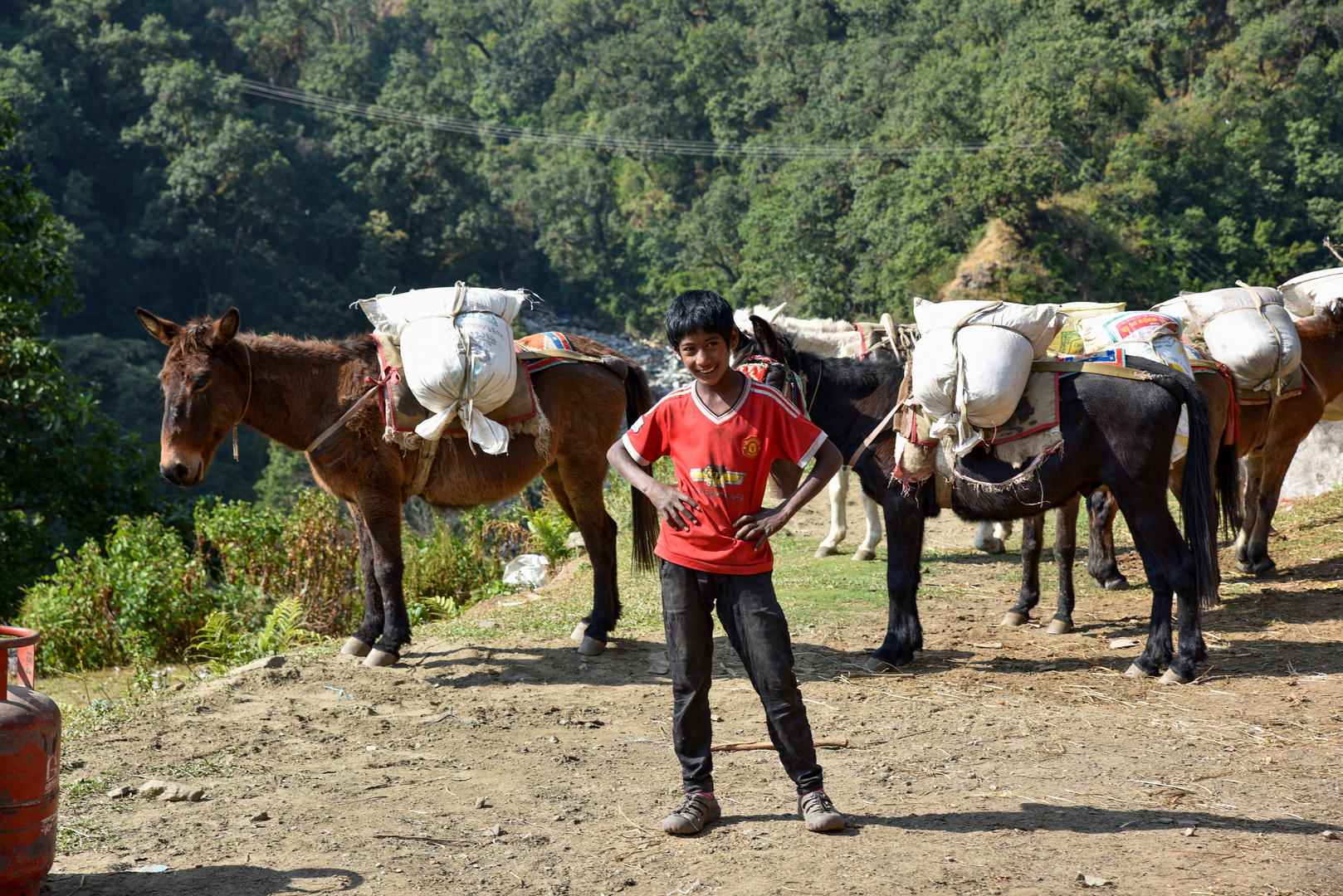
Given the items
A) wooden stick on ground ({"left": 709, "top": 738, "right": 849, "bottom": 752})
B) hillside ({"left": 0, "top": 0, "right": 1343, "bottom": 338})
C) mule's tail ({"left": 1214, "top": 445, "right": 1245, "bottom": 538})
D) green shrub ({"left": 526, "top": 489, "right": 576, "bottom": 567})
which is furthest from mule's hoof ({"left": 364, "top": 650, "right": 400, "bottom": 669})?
hillside ({"left": 0, "top": 0, "right": 1343, "bottom": 338})

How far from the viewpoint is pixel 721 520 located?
3510 millimetres

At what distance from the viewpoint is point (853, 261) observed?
4869 centimetres

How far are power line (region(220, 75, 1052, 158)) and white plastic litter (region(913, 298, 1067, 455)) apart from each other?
130ft

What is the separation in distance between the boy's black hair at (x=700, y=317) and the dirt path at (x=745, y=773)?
6.08 ft

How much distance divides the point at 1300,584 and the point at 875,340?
3.96 m

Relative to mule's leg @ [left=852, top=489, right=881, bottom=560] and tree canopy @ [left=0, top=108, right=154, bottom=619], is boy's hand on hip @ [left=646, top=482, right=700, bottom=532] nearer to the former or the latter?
mule's leg @ [left=852, top=489, right=881, bottom=560]

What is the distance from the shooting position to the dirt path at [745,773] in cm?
342

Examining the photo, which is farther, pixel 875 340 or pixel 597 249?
pixel 597 249

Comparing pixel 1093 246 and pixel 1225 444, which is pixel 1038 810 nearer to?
pixel 1225 444

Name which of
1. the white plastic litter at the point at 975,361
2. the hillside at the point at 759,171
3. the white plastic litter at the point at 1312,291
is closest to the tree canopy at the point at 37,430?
the white plastic litter at the point at 975,361

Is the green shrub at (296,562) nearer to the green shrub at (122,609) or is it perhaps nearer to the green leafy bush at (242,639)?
the green shrub at (122,609)

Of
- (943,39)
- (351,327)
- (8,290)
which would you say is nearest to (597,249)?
(351,327)

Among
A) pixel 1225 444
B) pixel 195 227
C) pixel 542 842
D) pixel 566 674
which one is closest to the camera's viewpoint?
pixel 542 842

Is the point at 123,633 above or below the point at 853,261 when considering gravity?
below
